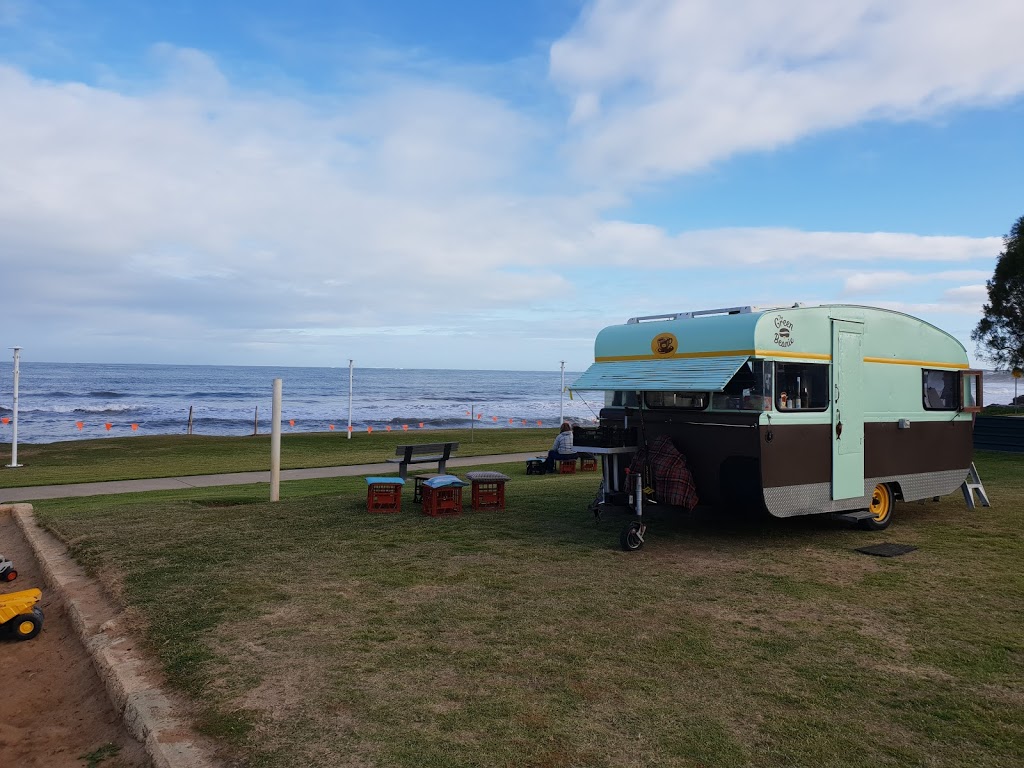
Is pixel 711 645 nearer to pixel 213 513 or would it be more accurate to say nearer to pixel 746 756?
pixel 746 756

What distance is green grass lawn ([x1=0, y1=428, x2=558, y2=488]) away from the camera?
60.4 ft

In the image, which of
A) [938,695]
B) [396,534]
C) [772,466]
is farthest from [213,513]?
[938,695]

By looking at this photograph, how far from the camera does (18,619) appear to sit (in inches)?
245

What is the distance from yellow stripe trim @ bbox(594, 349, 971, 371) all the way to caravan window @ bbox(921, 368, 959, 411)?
0.12 m

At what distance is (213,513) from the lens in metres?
11.1

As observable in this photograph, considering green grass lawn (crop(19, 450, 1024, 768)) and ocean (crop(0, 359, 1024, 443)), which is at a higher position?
ocean (crop(0, 359, 1024, 443))

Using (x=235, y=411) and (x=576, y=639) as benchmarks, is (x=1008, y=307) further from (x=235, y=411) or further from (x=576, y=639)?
(x=235, y=411)

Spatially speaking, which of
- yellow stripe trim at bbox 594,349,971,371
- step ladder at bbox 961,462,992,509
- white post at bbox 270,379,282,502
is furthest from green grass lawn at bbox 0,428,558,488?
step ladder at bbox 961,462,992,509

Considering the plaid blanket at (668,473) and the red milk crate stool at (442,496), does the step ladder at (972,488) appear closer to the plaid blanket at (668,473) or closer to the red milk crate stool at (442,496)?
the plaid blanket at (668,473)

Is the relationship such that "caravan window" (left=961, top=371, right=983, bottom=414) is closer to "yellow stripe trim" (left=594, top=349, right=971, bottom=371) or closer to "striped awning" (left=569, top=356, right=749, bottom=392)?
"yellow stripe trim" (left=594, top=349, right=971, bottom=371)

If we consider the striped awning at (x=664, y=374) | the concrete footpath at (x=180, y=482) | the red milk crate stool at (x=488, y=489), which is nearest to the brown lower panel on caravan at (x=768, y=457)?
the striped awning at (x=664, y=374)

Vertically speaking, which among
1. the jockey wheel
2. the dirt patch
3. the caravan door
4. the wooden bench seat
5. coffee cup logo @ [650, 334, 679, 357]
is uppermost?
coffee cup logo @ [650, 334, 679, 357]

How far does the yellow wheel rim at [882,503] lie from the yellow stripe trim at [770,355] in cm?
173

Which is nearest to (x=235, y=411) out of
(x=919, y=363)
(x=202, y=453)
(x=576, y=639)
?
(x=202, y=453)
